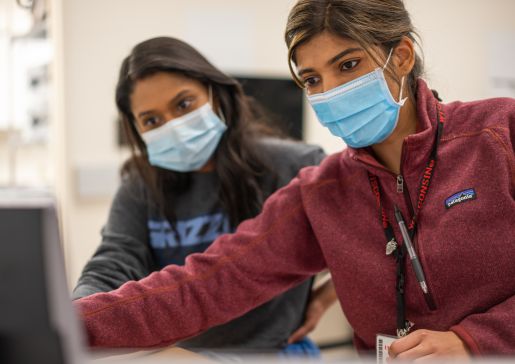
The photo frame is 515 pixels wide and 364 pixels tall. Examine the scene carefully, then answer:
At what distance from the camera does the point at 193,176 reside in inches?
57.6

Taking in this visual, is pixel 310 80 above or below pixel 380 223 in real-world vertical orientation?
above

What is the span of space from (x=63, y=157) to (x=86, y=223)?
1.12 feet

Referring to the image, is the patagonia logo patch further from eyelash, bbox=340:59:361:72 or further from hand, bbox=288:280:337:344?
hand, bbox=288:280:337:344

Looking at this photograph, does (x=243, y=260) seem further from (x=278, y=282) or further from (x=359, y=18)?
(x=359, y=18)

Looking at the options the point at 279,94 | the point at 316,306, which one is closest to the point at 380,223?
the point at 316,306

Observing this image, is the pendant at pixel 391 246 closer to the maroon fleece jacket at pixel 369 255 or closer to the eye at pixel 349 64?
the maroon fleece jacket at pixel 369 255

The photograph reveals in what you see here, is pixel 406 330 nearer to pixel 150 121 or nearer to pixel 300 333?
pixel 300 333

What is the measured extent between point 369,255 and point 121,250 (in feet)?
1.95

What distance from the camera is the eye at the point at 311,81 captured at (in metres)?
1.05

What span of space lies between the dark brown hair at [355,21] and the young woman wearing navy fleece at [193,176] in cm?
38

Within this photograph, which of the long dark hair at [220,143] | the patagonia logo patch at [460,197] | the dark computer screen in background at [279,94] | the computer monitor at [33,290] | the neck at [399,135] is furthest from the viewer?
the dark computer screen in background at [279,94]

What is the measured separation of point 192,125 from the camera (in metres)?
1.37

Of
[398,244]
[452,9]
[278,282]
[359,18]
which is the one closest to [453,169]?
[398,244]

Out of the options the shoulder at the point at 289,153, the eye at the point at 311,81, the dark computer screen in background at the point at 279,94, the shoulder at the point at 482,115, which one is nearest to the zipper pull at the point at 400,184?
the shoulder at the point at 482,115
